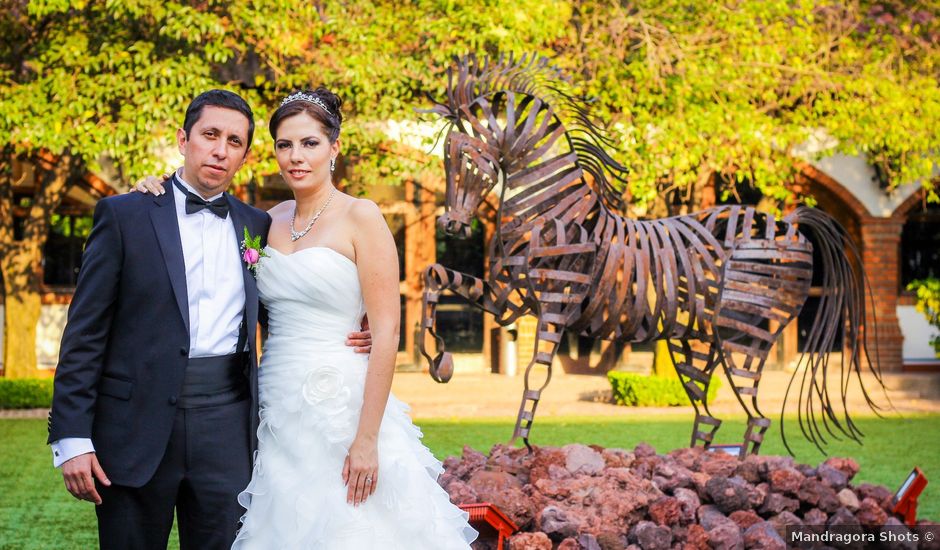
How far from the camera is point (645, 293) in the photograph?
19.7 feet

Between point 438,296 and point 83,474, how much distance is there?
2912 mm

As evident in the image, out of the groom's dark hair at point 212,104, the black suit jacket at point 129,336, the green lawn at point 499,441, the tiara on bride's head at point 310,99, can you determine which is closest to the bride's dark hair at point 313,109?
the tiara on bride's head at point 310,99

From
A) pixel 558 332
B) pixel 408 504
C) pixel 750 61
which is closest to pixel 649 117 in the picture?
pixel 750 61

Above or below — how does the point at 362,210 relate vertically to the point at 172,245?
above

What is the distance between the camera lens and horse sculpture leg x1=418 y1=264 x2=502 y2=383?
5.39 metres

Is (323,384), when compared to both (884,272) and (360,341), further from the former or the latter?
(884,272)

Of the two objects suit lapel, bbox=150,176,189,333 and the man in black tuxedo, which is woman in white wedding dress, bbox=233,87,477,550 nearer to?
the man in black tuxedo

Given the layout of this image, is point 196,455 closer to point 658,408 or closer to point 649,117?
point 649,117

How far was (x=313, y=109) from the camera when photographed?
328 cm

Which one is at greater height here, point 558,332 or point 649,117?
point 649,117

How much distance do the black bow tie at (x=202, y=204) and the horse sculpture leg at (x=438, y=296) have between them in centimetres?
222

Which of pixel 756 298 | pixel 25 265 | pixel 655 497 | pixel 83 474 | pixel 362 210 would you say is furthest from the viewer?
pixel 25 265

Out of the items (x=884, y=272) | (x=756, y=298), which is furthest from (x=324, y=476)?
(x=884, y=272)

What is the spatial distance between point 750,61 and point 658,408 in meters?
4.54
